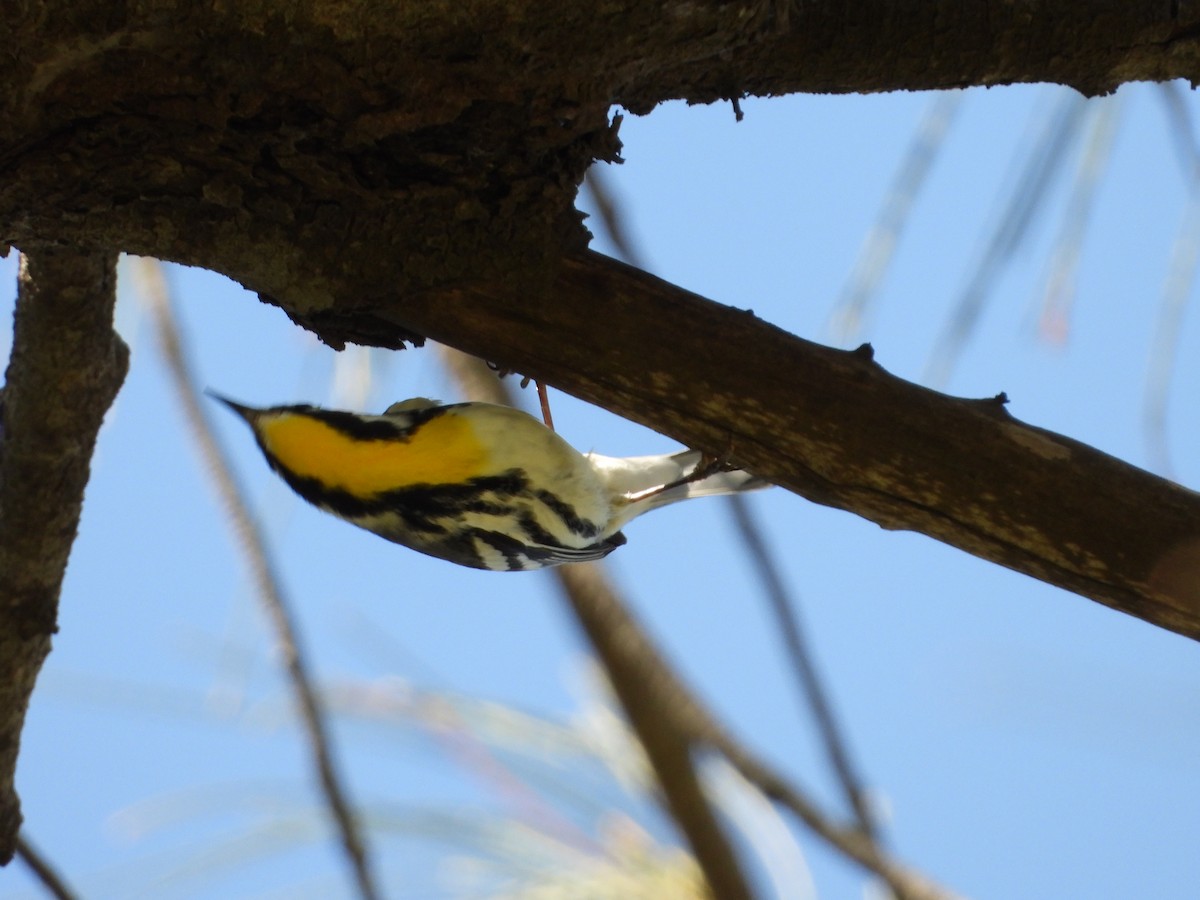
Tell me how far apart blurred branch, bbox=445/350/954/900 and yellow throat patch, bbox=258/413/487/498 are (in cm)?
29

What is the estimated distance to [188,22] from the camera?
1441mm

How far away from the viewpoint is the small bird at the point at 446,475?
2.11 metres

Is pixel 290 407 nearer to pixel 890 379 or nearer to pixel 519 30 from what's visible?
pixel 519 30

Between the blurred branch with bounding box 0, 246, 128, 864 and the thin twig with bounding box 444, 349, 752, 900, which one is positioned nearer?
the thin twig with bounding box 444, 349, 752, 900

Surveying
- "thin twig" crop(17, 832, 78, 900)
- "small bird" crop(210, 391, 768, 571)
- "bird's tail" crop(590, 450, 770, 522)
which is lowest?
"thin twig" crop(17, 832, 78, 900)

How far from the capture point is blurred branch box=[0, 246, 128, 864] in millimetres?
1823

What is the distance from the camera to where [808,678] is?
1865 millimetres

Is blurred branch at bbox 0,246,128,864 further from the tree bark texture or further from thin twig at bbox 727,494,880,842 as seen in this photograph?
thin twig at bbox 727,494,880,842

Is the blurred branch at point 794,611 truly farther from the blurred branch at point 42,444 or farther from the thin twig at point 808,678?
the blurred branch at point 42,444

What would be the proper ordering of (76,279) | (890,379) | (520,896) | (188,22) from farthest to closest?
1. (520,896)
2. (76,279)
3. (890,379)
4. (188,22)

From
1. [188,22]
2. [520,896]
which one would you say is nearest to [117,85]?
[188,22]

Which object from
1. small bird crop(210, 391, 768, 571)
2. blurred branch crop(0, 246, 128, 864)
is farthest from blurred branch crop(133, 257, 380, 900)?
blurred branch crop(0, 246, 128, 864)

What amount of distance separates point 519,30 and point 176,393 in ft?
3.60


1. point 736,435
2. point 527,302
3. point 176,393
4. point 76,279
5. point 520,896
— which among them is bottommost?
point 520,896
